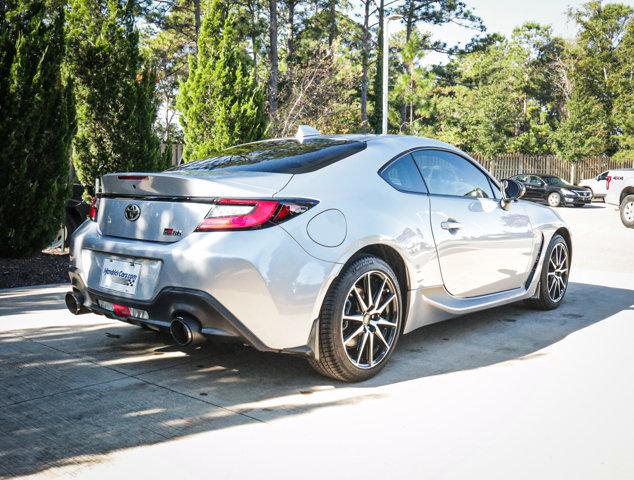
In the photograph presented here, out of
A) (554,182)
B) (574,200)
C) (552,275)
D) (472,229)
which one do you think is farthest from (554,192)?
(472,229)

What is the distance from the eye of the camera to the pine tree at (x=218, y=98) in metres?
13.7

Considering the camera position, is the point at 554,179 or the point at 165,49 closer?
the point at 554,179

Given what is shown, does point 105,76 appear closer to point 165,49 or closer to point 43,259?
point 43,259

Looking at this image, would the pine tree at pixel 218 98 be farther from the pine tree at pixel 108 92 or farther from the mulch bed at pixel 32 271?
the mulch bed at pixel 32 271

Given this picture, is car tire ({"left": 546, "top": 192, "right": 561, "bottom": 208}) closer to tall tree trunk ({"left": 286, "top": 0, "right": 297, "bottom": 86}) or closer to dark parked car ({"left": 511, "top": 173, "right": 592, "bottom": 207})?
dark parked car ({"left": 511, "top": 173, "right": 592, "bottom": 207})

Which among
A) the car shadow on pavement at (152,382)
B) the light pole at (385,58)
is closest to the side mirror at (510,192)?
the car shadow on pavement at (152,382)

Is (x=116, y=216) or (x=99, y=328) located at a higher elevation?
(x=116, y=216)

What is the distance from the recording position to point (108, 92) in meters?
10.4

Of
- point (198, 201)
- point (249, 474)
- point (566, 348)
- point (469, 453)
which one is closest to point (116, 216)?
point (198, 201)

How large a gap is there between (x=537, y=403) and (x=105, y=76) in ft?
28.9

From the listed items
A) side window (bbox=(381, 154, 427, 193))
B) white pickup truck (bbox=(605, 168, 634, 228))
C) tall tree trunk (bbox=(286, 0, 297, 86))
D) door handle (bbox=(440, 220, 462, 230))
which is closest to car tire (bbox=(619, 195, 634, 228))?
white pickup truck (bbox=(605, 168, 634, 228))

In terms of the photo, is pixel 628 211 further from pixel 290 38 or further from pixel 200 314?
pixel 290 38

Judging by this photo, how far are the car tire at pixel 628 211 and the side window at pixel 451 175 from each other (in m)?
13.6

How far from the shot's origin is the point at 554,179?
92.9 feet
